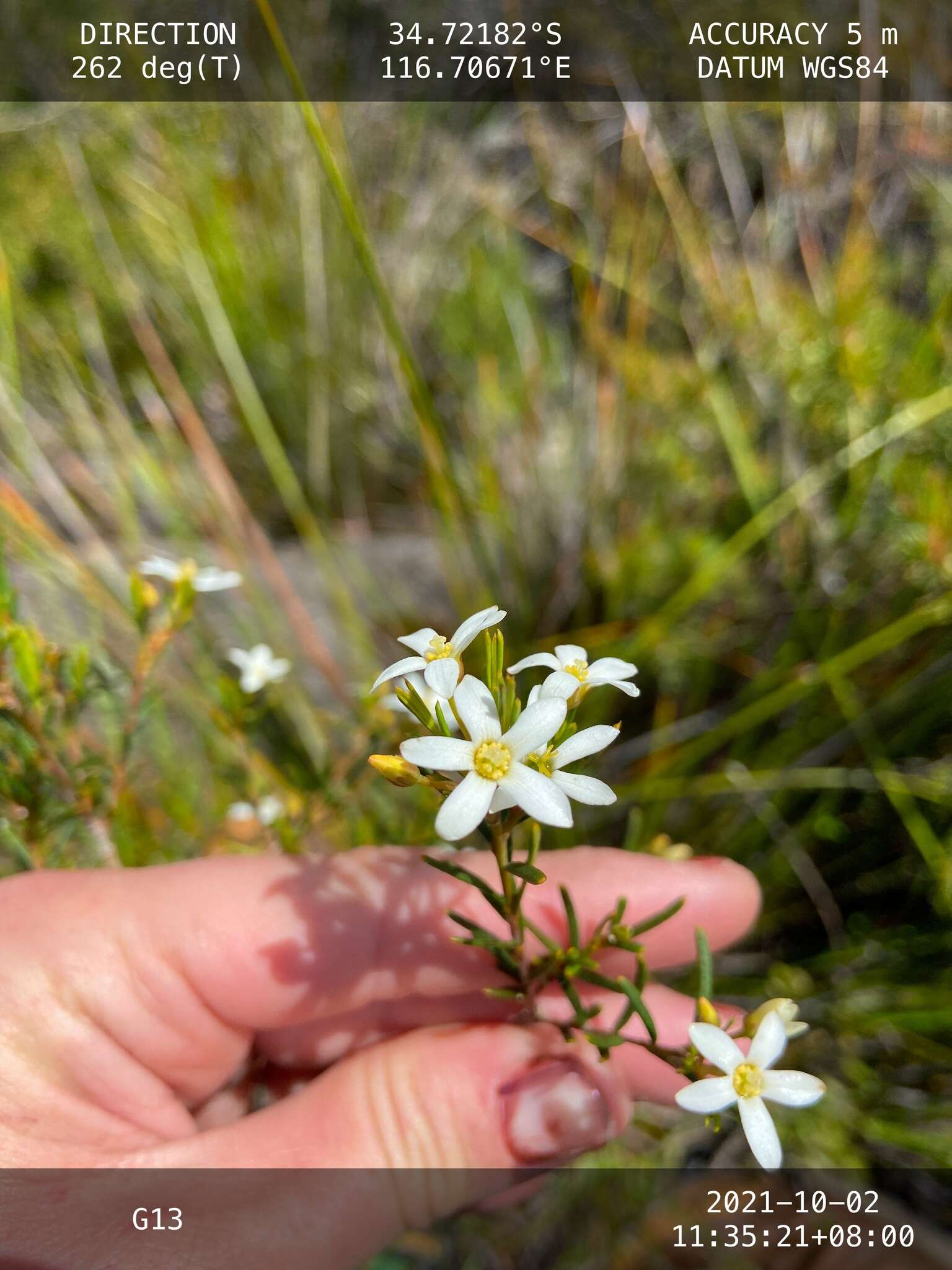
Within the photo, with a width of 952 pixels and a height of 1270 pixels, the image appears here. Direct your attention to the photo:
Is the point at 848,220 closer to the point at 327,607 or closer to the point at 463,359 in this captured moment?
the point at 463,359

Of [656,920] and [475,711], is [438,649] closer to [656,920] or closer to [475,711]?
[475,711]

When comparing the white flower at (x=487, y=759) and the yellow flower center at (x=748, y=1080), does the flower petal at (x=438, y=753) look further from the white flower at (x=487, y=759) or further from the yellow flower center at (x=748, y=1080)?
the yellow flower center at (x=748, y=1080)

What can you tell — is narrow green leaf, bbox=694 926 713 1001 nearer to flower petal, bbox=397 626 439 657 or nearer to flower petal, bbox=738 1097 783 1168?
flower petal, bbox=738 1097 783 1168

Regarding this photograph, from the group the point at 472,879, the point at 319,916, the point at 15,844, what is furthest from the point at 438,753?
the point at 15,844

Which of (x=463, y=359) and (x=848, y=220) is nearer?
(x=848, y=220)

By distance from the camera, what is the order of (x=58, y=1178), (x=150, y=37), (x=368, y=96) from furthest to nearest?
(x=368, y=96) < (x=150, y=37) < (x=58, y=1178)

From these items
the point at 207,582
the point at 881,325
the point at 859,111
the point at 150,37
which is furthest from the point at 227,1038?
the point at 150,37
